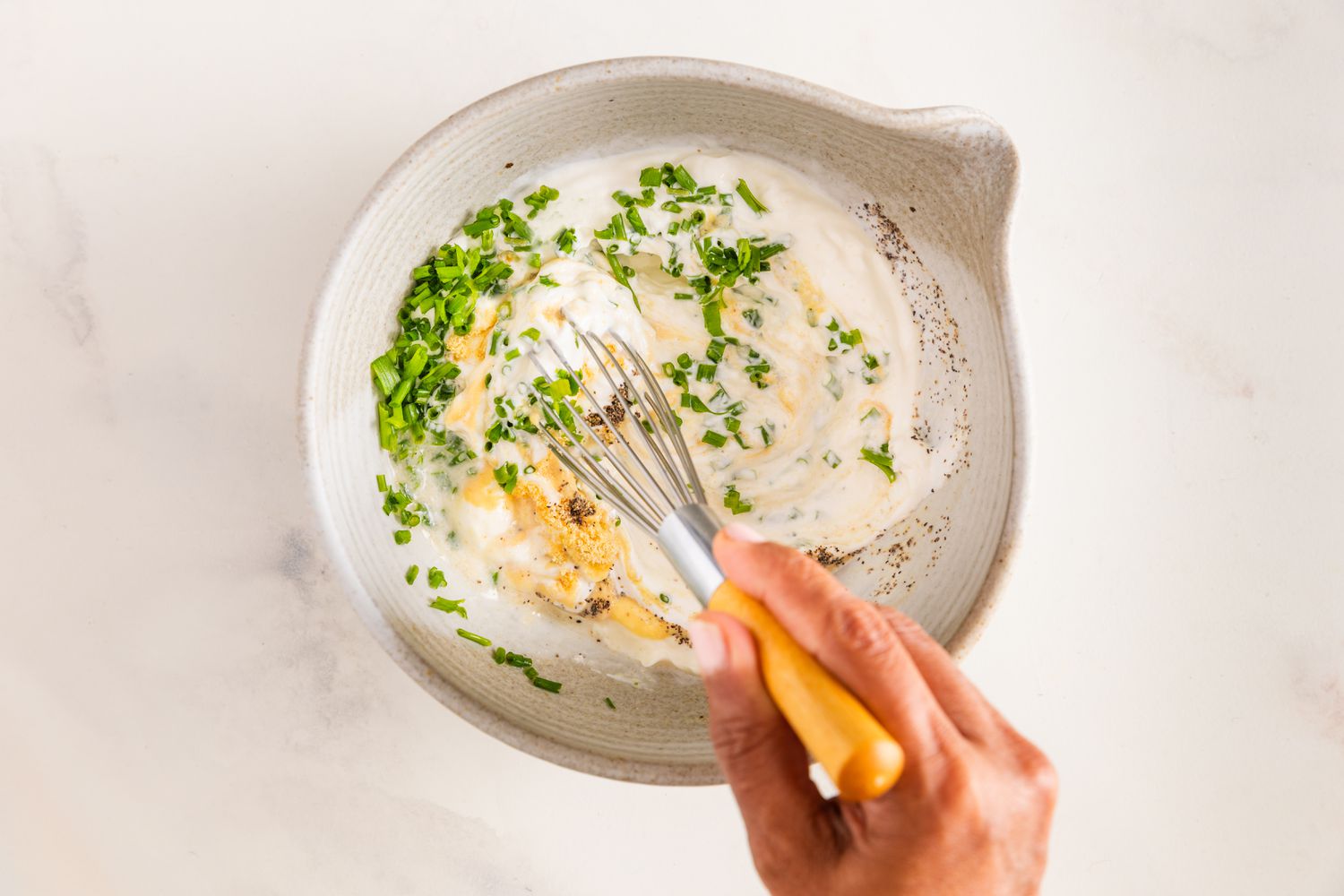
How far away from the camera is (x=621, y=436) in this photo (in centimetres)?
88

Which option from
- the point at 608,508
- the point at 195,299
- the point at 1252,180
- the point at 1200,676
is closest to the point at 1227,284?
the point at 1252,180

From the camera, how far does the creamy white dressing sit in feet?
3.03

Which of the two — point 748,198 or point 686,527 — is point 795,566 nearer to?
point 686,527

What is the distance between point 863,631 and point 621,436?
14.4 inches

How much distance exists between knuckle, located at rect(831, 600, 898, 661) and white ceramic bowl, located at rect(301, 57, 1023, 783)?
10.2 inches

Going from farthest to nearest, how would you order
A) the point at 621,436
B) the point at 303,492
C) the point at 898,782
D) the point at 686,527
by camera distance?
the point at 303,492 → the point at 621,436 → the point at 686,527 → the point at 898,782

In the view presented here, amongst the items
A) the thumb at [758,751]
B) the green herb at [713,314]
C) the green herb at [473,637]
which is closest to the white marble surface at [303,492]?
the green herb at [473,637]

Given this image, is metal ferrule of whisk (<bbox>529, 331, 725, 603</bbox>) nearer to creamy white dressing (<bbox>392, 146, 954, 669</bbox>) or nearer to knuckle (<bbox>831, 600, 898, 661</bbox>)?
creamy white dressing (<bbox>392, 146, 954, 669</bbox>)

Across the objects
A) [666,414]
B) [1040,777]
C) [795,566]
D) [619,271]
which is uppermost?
[619,271]

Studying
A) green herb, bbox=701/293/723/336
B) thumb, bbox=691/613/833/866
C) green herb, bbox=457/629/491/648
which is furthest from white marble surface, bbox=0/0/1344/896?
thumb, bbox=691/613/833/866

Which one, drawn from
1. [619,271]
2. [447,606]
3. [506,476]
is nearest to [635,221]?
[619,271]

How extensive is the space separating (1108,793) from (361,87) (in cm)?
105

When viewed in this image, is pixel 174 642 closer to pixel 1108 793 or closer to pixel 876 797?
pixel 876 797

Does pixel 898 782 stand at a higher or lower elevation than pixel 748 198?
lower
